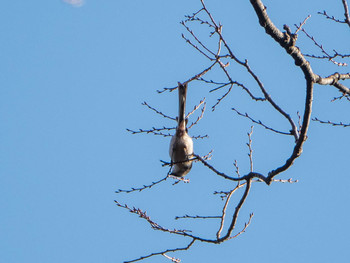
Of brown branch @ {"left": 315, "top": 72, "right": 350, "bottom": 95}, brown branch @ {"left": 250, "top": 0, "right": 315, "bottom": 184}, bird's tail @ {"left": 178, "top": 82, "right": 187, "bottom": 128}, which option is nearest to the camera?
brown branch @ {"left": 250, "top": 0, "right": 315, "bottom": 184}

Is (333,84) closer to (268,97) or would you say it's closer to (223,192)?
(268,97)

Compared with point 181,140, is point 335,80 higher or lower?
lower

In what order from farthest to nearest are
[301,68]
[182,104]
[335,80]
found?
[182,104], [335,80], [301,68]

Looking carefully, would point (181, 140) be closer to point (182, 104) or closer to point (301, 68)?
point (182, 104)

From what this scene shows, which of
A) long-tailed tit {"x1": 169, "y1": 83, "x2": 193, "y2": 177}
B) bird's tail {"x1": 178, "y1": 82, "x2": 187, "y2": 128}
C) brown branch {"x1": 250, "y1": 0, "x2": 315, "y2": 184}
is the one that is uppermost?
bird's tail {"x1": 178, "y1": 82, "x2": 187, "y2": 128}

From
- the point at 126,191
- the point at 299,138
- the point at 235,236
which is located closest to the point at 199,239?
the point at 235,236

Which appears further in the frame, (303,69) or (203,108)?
(203,108)

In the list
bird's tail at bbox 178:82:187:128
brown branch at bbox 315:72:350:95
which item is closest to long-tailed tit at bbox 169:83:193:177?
bird's tail at bbox 178:82:187:128

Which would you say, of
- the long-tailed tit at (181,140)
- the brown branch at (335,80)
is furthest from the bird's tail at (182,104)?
the brown branch at (335,80)

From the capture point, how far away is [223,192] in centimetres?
541

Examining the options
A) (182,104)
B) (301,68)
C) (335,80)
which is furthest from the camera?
(182,104)

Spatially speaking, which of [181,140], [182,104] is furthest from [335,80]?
[181,140]

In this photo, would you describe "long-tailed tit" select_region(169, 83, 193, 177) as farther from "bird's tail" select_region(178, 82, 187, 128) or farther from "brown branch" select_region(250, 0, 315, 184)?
"brown branch" select_region(250, 0, 315, 184)

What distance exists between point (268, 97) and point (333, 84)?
771mm
